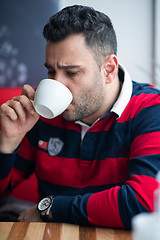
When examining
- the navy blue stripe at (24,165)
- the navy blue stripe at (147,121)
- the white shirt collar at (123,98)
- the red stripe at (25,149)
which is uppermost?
the white shirt collar at (123,98)

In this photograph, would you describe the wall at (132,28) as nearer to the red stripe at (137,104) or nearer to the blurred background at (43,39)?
the blurred background at (43,39)

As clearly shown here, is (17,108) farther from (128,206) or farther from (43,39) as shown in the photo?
(43,39)

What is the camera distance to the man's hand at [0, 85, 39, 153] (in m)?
1.19

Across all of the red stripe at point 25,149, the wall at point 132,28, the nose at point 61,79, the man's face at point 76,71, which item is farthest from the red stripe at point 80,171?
the wall at point 132,28

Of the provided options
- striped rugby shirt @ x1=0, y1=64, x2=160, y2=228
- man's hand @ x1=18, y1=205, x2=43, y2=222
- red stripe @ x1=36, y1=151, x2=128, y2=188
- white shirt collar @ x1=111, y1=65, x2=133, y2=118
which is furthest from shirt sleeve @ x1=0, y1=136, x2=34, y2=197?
white shirt collar @ x1=111, y1=65, x2=133, y2=118

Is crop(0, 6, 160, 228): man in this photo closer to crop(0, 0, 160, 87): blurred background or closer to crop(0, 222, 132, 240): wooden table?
crop(0, 222, 132, 240): wooden table

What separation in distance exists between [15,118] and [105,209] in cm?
54

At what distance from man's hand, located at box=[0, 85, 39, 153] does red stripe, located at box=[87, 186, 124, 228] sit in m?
0.48

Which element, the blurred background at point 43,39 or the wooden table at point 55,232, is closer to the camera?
the wooden table at point 55,232

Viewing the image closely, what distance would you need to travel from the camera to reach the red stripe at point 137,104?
118 centimetres

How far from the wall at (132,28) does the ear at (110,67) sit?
1.89 feet

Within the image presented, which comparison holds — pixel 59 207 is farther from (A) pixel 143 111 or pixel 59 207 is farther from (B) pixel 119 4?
(B) pixel 119 4

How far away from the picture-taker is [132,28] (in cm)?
181

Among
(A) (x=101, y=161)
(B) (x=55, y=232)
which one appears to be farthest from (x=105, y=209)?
(A) (x=101, y=161)
